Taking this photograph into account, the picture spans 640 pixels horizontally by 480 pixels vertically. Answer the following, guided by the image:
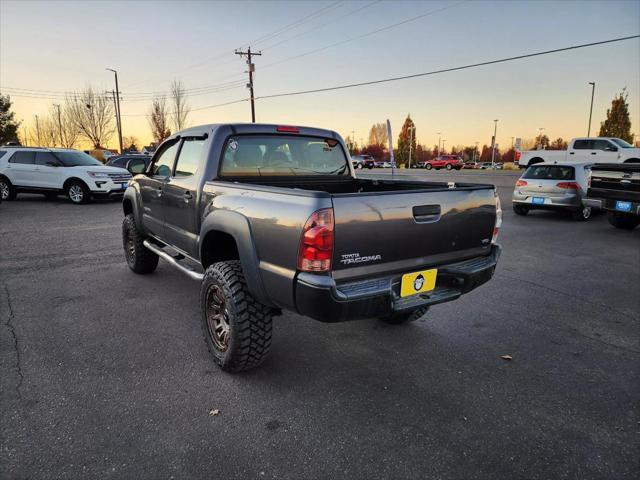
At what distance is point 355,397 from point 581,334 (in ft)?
8.31

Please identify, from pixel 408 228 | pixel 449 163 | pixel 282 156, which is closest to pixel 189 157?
pixel 282 156

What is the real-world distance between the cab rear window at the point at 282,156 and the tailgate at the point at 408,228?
66.4 inches

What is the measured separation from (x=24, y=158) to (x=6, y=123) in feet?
154

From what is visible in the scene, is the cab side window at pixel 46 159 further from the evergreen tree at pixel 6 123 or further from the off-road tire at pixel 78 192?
the evergreen tree at pixel 6 123

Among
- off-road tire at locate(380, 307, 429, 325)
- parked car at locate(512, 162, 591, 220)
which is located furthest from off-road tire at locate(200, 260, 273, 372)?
parked car at locate(512, 162, 591, 220)

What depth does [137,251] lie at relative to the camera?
5.55 m

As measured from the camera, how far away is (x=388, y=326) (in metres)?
4.10

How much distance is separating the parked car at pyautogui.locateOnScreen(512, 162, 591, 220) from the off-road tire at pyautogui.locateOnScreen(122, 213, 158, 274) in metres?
10.1

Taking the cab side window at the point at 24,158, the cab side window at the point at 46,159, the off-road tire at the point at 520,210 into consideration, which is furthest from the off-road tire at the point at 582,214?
the cab side window at the point at 24,158

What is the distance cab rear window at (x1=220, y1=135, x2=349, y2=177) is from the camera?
3812mm

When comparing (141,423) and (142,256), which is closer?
(141,423)

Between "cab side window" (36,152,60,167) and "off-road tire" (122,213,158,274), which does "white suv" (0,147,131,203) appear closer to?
"cab side window" (36,152,60,167)

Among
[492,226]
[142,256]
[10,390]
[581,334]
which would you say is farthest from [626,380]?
[142,256]

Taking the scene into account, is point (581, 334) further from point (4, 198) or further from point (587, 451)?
point (4, 198)
